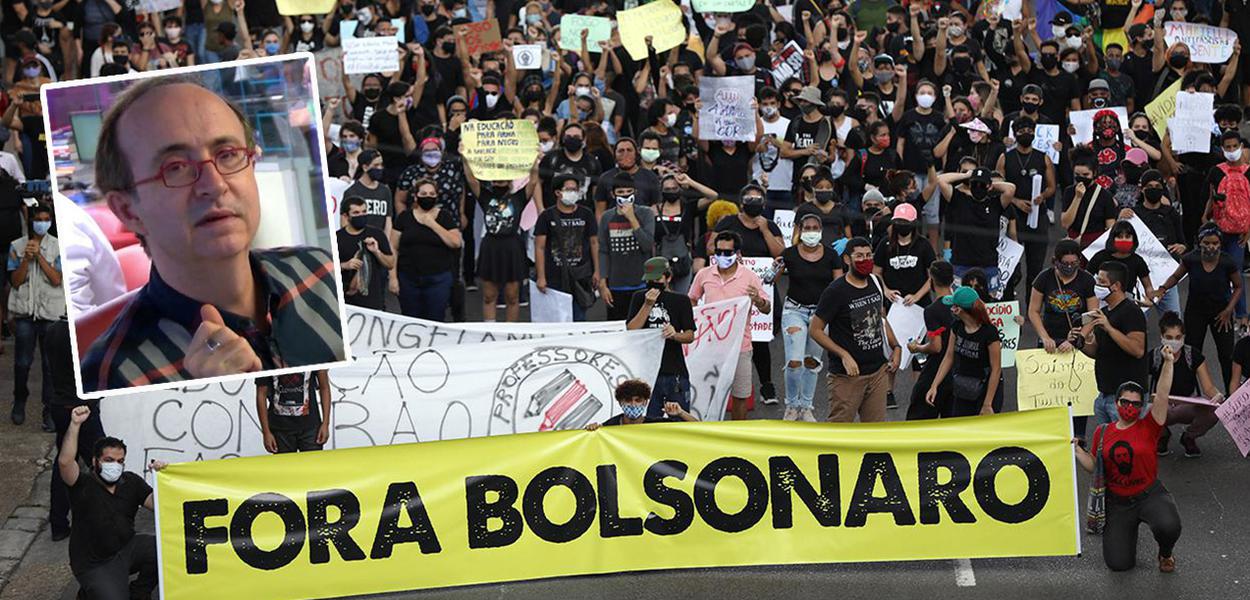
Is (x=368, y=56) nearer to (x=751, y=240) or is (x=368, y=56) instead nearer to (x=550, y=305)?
(x=550, y=305)

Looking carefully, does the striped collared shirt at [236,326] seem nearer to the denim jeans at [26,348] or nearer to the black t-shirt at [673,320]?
the black t-shirt at [673,320]

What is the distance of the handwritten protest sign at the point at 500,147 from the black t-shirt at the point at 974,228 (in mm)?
3676

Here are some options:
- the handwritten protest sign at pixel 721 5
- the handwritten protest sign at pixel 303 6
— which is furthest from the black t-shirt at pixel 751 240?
the handwritten protest sign at pixel 303 6

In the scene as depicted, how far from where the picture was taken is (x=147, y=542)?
11.8m

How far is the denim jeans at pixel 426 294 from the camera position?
16203 millimetres

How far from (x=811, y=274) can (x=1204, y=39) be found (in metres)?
8.21

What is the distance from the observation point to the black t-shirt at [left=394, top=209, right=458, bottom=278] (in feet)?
52.8

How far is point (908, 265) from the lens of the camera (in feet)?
49.7

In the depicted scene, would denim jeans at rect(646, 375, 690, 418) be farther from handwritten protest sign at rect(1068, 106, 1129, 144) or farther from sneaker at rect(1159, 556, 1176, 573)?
handwritten protest sign at rect(1068, 106, 1129, 144)

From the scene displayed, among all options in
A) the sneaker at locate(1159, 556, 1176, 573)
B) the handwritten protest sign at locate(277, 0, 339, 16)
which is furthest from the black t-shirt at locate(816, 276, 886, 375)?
the handwritten protest sign at locate(277, 0, 339, 16)

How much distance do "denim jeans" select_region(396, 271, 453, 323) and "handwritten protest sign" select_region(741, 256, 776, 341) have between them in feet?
8.50

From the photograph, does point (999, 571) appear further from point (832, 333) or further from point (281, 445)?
point (281, 445)

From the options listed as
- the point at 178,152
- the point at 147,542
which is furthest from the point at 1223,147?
the point at 178,152

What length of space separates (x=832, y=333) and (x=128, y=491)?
4.97 m
